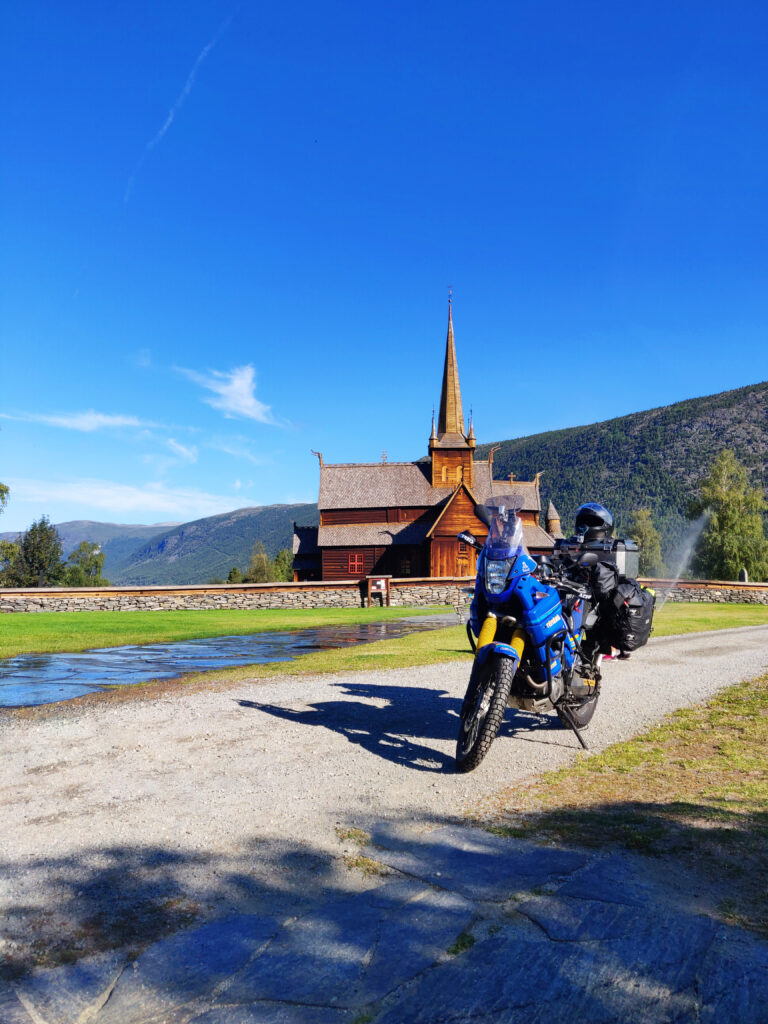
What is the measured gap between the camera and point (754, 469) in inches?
5571

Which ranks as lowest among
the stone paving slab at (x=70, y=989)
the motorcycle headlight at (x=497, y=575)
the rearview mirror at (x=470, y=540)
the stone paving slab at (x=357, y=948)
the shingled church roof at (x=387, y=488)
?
the stone paving slab at (x=357, y=948)

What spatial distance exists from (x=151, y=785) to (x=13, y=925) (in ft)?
6.60

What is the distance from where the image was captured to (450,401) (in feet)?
200

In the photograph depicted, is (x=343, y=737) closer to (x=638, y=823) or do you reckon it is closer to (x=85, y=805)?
(x=85, y=805)

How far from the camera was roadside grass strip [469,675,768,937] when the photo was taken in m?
3.58

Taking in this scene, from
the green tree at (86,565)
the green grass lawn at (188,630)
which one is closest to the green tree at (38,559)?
the green tree at (86,565)

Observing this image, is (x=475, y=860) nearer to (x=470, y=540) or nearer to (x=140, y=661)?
(x=470, y=540)

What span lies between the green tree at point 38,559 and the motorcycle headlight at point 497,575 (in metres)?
84.6

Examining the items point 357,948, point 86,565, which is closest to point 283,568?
point 86,565

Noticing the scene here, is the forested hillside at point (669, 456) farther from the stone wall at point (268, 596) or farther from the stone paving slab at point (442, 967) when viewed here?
the stone paving slab at point (442, 967)

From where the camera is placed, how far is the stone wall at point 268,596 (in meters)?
32.5

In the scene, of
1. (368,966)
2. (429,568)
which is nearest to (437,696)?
(368,966)

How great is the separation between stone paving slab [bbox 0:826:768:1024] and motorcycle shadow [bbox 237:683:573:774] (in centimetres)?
241

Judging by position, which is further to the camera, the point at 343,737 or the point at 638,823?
the point at 343,737
